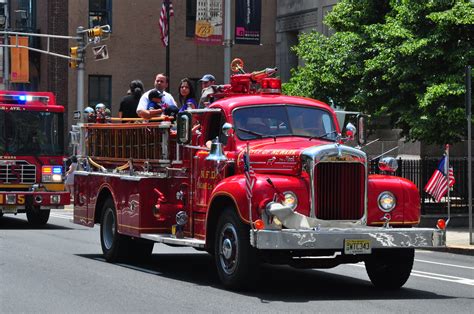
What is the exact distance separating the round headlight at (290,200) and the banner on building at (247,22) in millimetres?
21662

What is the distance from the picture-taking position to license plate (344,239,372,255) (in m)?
12.6

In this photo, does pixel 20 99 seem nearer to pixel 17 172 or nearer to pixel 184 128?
pixel 17 172

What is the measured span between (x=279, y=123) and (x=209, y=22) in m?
18.3

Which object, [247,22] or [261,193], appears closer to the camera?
[261,193]

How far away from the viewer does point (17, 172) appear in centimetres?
2567

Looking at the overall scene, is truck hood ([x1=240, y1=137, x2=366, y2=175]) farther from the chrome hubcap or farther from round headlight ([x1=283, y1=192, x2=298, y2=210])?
the chrome hubcap

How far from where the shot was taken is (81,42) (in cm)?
3919

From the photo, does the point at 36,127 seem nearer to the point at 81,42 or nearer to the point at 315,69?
the point at 315,69

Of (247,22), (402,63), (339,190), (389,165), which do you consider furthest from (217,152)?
(247,22)

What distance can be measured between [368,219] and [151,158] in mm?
3998

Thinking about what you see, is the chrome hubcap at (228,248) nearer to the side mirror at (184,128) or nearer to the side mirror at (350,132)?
the side mirror at (184,128)

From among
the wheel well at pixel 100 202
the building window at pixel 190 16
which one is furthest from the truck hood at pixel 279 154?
the building window at pixel 190 16

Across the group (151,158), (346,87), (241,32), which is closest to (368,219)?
(151,158)

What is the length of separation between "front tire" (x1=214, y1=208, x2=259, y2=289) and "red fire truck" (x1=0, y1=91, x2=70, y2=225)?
12.9 m
